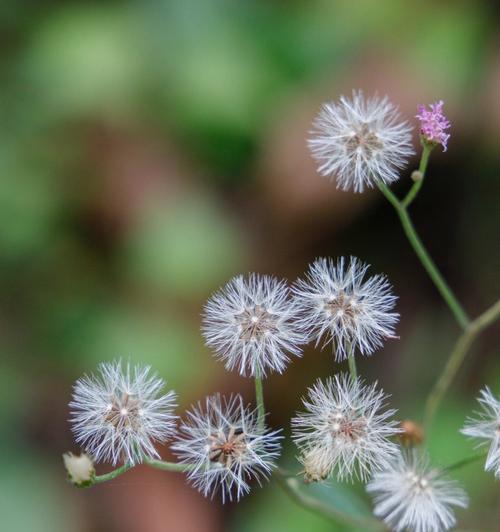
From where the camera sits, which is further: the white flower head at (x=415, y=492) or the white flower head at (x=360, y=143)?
the white flower head at (x=360, y=143)

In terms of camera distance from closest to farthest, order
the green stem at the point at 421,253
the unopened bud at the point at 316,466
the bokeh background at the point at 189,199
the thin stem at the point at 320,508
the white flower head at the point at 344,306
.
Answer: the unopened bud at the point at 316,466
the white flower head at the point at 344,306
the green stem at the point at 421,253
the thin stem at the point at 320,508
the bokeh background at the point at 189,199

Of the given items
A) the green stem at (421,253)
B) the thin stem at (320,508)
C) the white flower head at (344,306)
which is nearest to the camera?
the white flower head at (344,306)

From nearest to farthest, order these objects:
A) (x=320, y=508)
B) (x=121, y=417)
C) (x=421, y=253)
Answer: (x=121, y=417)
(x=421, y=253)
(x=320, y=508)

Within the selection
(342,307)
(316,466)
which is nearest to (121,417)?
(316,466)

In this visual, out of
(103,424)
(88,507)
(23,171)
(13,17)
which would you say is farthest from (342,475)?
(13,17)

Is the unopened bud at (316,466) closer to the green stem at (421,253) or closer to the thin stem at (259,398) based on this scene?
the thin stem at (259,398)

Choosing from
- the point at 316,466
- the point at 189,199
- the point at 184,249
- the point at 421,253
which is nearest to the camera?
the point at 316,466

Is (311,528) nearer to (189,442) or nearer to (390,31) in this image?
(189,442)

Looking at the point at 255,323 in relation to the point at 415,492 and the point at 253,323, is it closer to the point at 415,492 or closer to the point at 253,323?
the point at 253,323

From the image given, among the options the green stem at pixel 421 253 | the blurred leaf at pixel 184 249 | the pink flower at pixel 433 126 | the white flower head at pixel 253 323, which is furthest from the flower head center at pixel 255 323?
the blurred leaf at pixel 184 249
